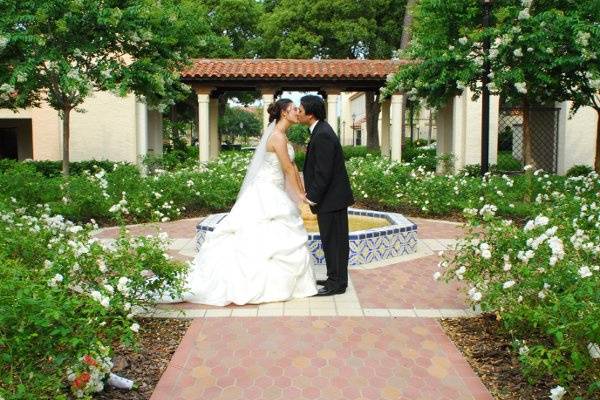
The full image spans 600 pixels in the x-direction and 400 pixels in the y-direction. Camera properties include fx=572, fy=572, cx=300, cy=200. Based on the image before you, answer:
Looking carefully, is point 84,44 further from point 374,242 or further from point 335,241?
point 335,241

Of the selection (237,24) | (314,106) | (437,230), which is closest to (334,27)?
(237,24)

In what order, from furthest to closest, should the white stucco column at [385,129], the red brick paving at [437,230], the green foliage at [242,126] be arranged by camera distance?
1. the green foliage at [242,126]
2. the white stucco column at [385,129]
3. the red brick paving at [437,230]

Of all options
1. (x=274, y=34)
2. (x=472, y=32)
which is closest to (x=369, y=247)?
(x=472, y=32)

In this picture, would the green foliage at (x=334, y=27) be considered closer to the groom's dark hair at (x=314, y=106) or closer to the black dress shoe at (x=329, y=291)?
the groom's dark hair at (x=314, y=106)

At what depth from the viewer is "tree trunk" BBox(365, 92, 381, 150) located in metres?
25.4

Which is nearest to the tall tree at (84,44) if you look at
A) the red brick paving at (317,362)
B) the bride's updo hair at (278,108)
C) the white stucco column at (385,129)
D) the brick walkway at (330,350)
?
the bride's updo hair at (278,108)

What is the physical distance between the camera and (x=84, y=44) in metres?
9.66

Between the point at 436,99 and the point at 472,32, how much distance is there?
177cm

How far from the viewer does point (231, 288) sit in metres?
5.27

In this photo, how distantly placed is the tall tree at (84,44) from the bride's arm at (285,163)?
4.67 m

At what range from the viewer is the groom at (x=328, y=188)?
17.5 feet

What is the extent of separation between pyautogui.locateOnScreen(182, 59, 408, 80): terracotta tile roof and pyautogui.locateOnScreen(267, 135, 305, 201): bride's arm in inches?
467

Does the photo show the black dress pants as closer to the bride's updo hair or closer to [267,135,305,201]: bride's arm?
[267,135,305,201]: bride's arm

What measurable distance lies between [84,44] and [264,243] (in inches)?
242
